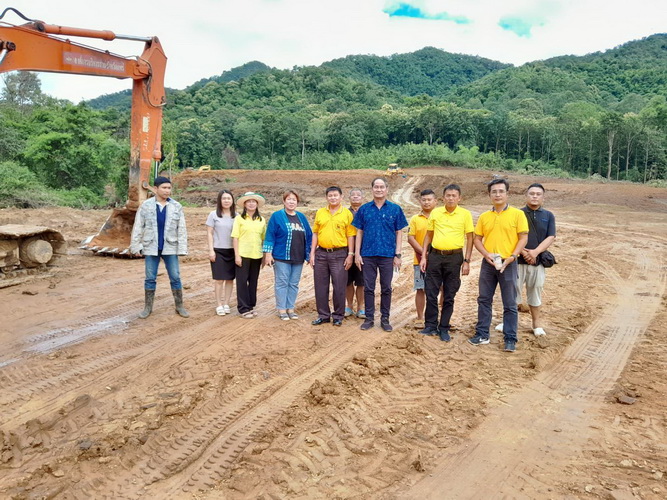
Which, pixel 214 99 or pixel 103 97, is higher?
pixel 103 97

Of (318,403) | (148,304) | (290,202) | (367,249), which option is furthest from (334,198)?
(148,304)

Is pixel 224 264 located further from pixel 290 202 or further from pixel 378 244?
pixel 378 244

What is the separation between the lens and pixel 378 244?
19.2ft

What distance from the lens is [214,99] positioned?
76125 mm

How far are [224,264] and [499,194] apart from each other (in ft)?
10.9

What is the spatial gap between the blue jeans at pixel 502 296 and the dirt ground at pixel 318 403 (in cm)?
24

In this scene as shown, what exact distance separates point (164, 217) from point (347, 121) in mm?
44150

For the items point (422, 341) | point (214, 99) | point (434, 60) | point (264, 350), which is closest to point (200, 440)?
point (264, 350)

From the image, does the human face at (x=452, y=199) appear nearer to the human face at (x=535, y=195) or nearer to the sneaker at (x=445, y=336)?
the human face at (x=535, y=195)

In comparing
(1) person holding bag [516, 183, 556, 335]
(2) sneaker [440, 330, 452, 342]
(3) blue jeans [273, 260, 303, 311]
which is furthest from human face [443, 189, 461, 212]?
(3) blue jeans [273, 260, 303, 311]

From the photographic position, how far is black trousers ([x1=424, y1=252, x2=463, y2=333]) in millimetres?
5555

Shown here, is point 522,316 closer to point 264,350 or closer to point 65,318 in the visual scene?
point 264,350

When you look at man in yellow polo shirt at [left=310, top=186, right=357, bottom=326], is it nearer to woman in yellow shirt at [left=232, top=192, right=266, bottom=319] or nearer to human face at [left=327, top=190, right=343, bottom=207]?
human face at [left=327, top=190, right=343, bottom=207]

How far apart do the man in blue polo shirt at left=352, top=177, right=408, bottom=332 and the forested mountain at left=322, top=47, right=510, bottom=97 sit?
123319mm
